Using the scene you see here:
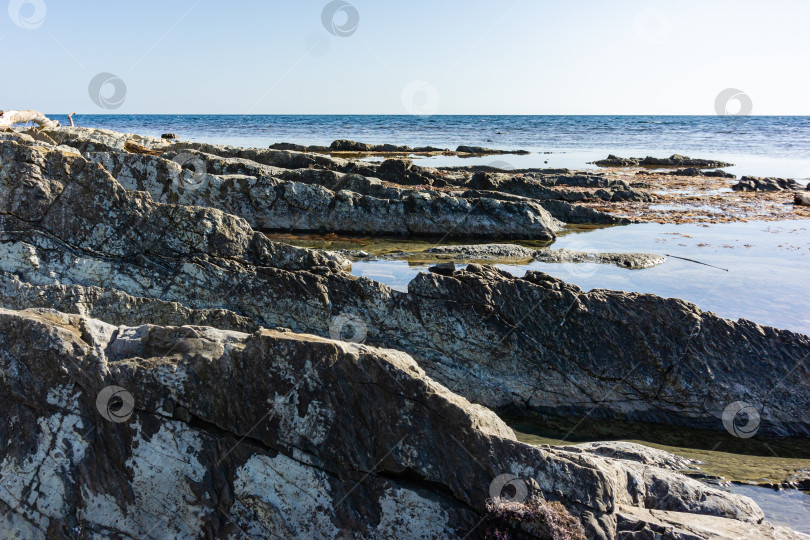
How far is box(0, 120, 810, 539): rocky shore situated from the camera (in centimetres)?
589

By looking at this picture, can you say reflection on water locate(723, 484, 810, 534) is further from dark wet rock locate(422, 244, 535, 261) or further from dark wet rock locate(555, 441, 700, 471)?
dark wet rock locate(422, 244, 535, 261)

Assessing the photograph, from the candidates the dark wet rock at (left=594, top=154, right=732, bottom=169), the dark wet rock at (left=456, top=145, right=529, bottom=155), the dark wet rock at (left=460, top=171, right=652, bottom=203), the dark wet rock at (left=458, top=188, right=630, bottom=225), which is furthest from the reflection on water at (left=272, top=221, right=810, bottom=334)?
the dark wet rock at (left=456, top=145, right=529, bottom=155)

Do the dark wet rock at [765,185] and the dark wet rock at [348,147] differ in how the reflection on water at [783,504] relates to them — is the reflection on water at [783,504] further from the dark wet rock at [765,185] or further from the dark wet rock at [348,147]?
the dark wet rock at [348,147]

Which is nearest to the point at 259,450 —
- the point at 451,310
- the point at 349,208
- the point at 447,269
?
the point at 451,310

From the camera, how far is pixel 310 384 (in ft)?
20.2

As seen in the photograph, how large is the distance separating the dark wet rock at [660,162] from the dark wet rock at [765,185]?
15650 mm

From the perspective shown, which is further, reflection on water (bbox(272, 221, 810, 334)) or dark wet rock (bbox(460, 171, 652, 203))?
dark wet rock (bbox(460, 171, 652, 203))

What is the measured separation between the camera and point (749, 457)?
8891 mm

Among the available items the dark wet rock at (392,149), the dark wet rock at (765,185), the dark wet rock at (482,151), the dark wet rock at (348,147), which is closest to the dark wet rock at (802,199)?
the dark wet rock at (765,185)

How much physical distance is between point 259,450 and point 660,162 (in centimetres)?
5974

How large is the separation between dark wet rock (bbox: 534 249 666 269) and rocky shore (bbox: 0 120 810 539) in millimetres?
237

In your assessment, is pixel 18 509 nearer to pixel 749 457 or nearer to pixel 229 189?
pixel 749 457

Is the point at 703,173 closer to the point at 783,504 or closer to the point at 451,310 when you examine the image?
the point at 451,310

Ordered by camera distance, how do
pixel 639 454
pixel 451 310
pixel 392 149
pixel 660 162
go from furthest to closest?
1. pixel 392 149
2. pixel 660 162
3. pixel 451 310
4. pixel 639 454
